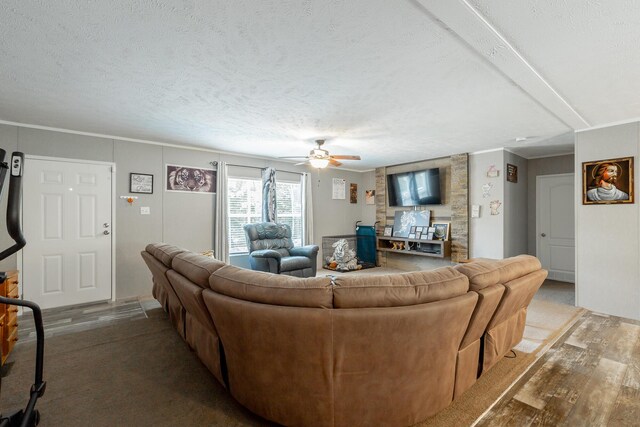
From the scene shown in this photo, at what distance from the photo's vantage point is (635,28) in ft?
5.76

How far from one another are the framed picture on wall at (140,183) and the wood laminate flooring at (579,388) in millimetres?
4713

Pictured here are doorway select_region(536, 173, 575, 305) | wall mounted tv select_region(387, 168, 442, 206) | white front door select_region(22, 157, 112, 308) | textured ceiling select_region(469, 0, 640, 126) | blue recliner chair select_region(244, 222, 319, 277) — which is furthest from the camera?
wall mounted tv select_region(387, 168, 442, 206)

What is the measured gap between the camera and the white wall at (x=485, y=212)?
16.1 ft

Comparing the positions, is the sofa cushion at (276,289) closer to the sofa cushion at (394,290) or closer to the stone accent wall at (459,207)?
the sofa cushion at (394,290)

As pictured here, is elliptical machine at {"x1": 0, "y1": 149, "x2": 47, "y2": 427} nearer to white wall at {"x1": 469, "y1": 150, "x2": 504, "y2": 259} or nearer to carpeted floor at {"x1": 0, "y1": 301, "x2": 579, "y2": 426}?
carpeted floor at {"x1": 0, "y1": 301, "x2": 579, "y2": 426}

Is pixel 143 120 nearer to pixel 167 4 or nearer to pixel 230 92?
pixel 230 92

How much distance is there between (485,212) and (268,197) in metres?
3.90

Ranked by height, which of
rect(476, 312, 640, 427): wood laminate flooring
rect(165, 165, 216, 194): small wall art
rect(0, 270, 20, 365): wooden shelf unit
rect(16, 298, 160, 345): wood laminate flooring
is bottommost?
rect(476, 312, 640, 427): wood laminate flooring

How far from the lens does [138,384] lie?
210 cm

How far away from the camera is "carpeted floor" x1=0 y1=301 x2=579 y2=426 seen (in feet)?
5.79

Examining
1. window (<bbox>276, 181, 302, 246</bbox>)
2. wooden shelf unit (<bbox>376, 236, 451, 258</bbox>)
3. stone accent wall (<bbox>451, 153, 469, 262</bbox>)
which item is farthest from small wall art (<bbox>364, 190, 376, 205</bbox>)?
stone accent wall (<bbox>451, 153, 469, 262</bbox>)

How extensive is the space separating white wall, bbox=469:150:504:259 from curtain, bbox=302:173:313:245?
3.06 metres

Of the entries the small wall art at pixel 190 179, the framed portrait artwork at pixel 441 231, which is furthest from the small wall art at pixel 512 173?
the small wall art at pixel 190 179

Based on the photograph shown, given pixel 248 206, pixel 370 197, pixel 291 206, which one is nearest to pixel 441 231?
pixel 370 197
